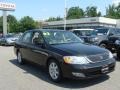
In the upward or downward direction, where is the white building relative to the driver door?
upward

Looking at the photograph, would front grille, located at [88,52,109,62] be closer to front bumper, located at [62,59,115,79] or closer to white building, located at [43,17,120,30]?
front bumper, located at [62,59,115,79]

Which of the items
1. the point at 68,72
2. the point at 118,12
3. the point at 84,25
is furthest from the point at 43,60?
the point at 118,12

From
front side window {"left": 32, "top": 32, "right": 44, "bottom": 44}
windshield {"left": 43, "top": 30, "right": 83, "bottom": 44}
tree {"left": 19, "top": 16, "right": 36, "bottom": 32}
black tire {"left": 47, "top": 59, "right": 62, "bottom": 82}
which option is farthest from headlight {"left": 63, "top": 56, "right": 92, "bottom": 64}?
tree {"left": 19, "top": 16, "right": 36, "bottom": 32}

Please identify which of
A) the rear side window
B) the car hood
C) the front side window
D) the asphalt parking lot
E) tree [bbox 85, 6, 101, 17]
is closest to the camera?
the asphalt parking lot

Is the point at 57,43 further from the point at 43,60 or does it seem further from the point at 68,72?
the point at 68,72

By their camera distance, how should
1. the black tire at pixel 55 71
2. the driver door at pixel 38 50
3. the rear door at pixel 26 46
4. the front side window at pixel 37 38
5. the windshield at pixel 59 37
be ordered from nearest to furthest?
the black tire at pixel 55 71, the driver door at pixel 38 50, the windshield at pixel 59 37, the front side window at pixel 37 38, the rear door at pixel 26 46

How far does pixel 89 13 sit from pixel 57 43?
9159 centimetres

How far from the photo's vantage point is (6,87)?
6.74 metres

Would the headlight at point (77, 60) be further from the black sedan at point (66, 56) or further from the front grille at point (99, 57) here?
the front grille at point (99, 57)

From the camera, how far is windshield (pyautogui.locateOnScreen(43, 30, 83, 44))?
788cm

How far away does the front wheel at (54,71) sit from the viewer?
6.93 metres

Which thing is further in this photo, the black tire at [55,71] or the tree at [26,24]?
the tree at [26,24]

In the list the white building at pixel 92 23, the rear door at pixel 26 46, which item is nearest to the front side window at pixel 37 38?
the rear door at pixel 26 46

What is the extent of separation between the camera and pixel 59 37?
816 centimetres
